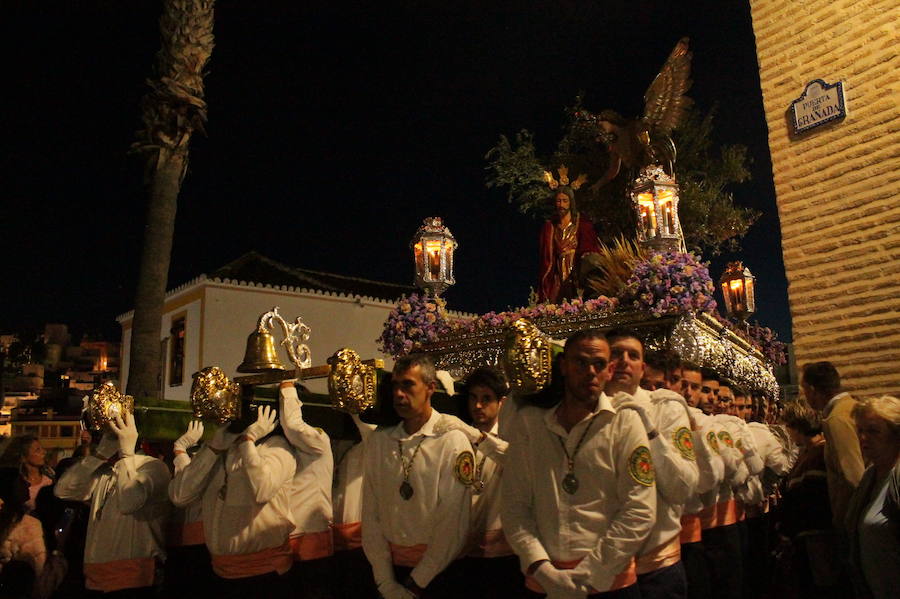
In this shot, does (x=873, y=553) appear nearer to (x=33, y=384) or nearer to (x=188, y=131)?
(x=188, y=131)

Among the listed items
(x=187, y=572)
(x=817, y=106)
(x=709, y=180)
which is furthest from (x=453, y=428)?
(x=709, y=180)

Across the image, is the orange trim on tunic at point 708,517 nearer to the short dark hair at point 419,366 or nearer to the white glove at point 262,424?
the short dark hair at point 419,366

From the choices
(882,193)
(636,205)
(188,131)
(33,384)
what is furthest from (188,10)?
(33,384)

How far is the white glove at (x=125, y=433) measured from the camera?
4.63 meters

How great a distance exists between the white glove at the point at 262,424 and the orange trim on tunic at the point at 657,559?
87.8 inches

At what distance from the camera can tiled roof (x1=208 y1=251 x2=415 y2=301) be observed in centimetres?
1969

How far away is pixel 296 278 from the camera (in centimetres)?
2083

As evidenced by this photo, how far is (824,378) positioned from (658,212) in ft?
11.2

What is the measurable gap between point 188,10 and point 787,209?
8616mm

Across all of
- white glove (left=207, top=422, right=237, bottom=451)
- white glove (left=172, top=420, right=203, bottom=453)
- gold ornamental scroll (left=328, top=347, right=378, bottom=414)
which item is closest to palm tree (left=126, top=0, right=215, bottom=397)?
white glove (left=172, top=420, right=203, bottom=453)

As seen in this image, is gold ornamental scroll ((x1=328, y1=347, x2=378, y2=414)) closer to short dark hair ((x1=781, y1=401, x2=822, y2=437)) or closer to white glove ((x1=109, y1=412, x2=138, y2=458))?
white glove ((x1=109, y1=412, x2=138, y2=458))

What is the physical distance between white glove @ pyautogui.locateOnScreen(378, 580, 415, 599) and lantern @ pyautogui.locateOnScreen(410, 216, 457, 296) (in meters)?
5.74

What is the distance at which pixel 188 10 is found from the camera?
10438 millimetres

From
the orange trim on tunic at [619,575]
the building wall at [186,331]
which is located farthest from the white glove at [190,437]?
the building wall at [186,331]
